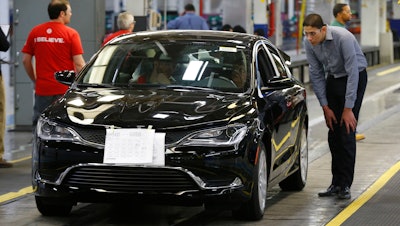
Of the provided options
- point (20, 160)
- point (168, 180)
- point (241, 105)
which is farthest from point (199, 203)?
point (20, 160)

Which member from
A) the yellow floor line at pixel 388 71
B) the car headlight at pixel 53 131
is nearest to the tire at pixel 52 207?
the car headlight at pixel 53 131

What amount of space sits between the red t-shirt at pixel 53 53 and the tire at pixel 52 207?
3278 mm

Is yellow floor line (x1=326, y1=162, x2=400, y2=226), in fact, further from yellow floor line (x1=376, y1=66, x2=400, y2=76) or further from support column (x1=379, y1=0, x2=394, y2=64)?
support column (x1=379, y1=0, x2=394, y2=64)

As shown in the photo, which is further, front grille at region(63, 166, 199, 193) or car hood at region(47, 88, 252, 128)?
car hood at region(47, 88, 252, 128)

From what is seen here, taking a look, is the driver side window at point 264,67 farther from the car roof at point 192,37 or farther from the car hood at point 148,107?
the car hood at point 148,107

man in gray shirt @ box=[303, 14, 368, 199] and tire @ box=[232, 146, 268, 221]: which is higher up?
man in gray shirt @ box=[303, 14, 368, 199]

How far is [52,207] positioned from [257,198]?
1626 millimetres

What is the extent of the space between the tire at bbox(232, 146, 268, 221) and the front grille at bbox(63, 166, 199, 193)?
25.0 inches

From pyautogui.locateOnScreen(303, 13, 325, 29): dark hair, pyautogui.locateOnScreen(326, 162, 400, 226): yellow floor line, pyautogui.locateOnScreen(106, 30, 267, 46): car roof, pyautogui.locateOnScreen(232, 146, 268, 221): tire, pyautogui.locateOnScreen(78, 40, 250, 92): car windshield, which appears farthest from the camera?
pyautogui.locateOnScreen(303, 13, 325, 29): dark hair

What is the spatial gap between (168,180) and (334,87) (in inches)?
106

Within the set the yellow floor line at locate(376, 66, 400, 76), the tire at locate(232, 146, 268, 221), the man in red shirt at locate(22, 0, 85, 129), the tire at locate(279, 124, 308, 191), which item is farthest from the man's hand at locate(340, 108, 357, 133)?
the yellow floor line at locate(376, 66, 400, 76)

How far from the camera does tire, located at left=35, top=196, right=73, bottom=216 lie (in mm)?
8836

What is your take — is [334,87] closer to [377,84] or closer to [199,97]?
[199,97]

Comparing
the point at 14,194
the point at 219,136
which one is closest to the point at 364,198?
the point at 219,136
